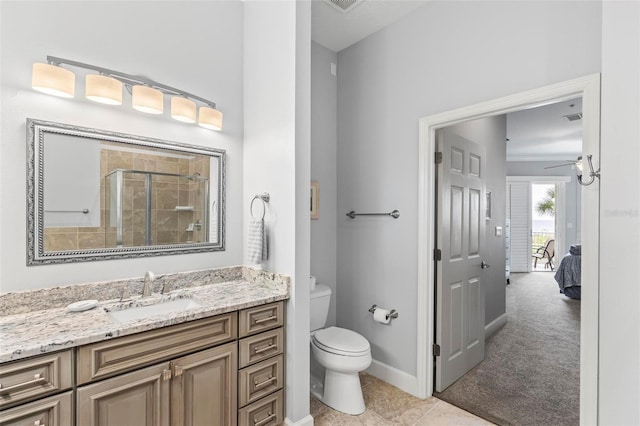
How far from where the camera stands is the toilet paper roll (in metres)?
2.49

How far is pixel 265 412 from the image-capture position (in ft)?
6.00

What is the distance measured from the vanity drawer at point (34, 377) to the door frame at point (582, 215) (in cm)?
204

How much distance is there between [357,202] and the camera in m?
2.79

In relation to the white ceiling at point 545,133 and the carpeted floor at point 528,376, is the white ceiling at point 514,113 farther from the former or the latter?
the carpeted floor at point 528,376

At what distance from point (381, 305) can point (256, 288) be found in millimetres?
1109

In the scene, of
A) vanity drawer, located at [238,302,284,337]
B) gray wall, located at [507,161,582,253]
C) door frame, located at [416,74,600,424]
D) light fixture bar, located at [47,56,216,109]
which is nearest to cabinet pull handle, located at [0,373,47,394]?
vanity drawer, located at [238,302,284,337]

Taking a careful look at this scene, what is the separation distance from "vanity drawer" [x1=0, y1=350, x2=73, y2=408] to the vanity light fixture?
1.19m

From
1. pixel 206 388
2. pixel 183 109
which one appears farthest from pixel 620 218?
pixel 183 109

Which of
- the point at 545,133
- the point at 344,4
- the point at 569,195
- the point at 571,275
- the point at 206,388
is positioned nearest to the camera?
the point at 206,388

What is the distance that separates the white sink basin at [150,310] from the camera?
5.35 ft

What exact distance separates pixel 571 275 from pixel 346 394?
4896 mm

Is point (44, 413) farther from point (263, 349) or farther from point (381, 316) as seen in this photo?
point (381, 316)

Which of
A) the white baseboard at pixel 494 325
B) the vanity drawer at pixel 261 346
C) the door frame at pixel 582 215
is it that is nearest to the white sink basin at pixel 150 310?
the vanity drawer at pixel 261 346

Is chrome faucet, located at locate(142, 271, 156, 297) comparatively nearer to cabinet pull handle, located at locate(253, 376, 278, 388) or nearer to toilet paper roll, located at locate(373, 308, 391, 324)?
cabinet pull handle, located at locate(253, 376, 278, 388)
